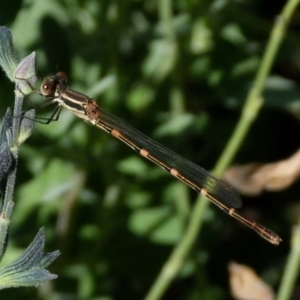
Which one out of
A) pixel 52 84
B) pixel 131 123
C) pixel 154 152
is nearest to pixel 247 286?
pixel 154 152

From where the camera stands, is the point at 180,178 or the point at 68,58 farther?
the point at 180,178

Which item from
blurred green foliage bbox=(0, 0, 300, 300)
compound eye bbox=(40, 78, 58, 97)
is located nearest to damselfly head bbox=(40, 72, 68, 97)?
compound eye bbox=(40, 78, 58, 97)

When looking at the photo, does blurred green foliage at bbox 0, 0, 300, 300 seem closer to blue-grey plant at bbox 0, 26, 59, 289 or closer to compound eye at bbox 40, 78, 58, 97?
compound eye at bbox 40, 78, 58, 97

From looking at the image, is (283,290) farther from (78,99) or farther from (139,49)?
(139,49)

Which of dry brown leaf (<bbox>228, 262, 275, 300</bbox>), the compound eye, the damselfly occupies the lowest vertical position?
dry brown leaf (<bbox>228, 262, 275, 300</bbox>)

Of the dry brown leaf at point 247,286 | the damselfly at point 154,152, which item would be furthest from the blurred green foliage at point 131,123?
the dry brown leaf at point 247,286

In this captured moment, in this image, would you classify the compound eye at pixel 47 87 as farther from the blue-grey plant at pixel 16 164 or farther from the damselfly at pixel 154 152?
the blue-grey plant at pixel 16 164

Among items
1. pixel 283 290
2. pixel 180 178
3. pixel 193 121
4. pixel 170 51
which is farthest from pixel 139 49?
pixel 283 290
